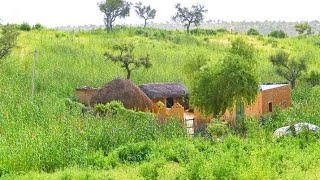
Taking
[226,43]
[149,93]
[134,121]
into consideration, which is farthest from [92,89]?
[226,43]

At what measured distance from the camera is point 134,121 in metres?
18.8

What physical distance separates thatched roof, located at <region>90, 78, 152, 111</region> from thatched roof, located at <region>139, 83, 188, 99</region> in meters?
2.25

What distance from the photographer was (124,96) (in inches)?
950

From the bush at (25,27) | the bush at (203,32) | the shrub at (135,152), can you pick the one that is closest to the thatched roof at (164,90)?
the shrub at (135,152)

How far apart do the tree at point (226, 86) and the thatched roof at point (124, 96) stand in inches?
113

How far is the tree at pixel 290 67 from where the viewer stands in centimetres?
3394

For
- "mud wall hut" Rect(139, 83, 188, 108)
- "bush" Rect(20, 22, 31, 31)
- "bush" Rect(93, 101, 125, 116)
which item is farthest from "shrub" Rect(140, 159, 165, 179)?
"bush" Rect(20, 22, 31, 31)

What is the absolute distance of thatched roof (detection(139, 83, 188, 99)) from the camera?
26812 millimetres

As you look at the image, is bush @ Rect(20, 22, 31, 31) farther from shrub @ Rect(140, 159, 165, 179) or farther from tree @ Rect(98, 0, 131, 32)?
shrub @ Rect(140, 159, 165, 179)

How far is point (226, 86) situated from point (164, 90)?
6.68 meters

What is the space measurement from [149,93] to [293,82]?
1120cm

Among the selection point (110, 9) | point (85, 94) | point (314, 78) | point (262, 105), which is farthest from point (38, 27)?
point (262, 105)

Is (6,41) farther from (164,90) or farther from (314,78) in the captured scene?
(314,78)

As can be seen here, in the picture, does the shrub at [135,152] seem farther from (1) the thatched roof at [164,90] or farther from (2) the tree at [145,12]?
(2) the tree at [145,12]
